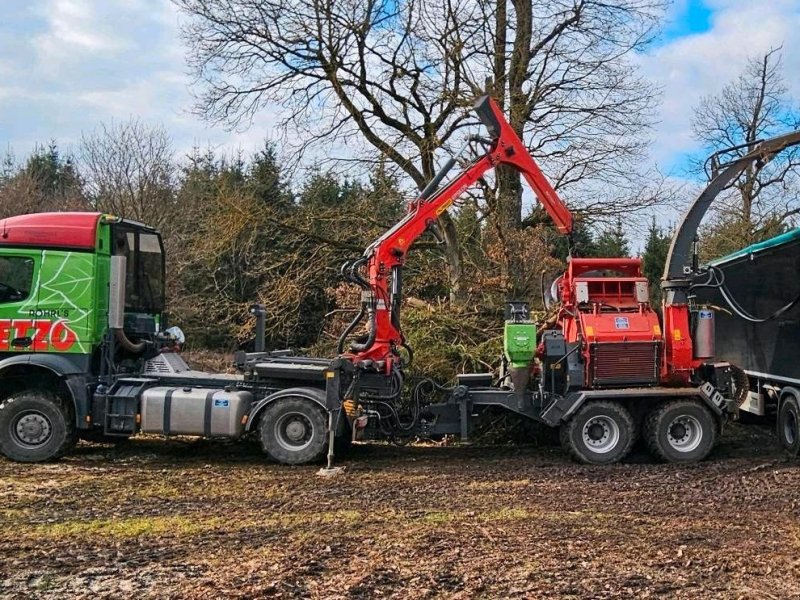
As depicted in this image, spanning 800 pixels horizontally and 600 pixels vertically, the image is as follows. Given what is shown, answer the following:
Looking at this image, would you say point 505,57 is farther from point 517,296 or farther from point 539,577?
point 539,577

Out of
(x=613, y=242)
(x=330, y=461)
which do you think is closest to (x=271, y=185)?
(x=613, y=242)

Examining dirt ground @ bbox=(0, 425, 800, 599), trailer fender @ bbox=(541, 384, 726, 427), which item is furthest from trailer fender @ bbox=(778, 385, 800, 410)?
trailer fender @ bbox=(541, 384, 726, 427)

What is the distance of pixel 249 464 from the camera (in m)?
8.91

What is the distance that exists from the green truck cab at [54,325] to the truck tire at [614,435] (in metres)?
5.62

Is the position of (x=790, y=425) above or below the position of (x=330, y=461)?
above

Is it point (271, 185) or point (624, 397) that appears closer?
point (624, 397)

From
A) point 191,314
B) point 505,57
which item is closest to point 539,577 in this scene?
point 505,57

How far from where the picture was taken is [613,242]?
63.7 ft

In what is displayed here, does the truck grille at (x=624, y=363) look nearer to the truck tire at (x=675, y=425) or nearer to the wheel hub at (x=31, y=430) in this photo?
the truck tire at (x=675, y=425)

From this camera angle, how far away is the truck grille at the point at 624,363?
8.89m

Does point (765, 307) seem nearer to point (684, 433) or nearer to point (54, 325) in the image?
point (684, 433)

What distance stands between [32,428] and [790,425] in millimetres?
9283

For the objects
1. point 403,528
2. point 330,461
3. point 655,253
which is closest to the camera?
point 403,528

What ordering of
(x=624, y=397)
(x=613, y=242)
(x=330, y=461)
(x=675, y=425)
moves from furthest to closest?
(x=613, y=242), (x=675, y=425), (x=624, y=397), (x=330, y=461)
